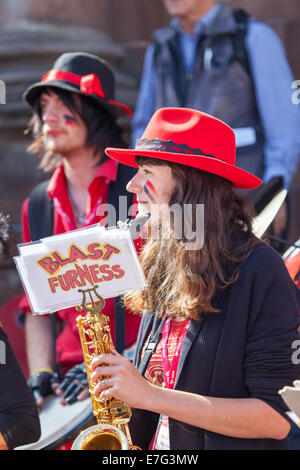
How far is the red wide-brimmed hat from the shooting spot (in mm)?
3754

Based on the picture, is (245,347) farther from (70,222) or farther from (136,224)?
(70,222)

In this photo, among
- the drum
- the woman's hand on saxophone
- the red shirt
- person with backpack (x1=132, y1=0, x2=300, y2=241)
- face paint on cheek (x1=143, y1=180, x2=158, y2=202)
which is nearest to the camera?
the woman's hand on saxophone

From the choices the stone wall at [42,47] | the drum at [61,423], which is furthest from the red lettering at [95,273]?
the stone wall at [42,47]

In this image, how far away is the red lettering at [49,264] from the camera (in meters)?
A: 2.16

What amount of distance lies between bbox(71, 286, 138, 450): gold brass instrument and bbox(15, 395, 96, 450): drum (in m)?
0.75

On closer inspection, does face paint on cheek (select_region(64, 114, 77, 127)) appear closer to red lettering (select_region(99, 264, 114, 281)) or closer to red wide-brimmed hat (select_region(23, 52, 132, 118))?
red wide-brimmed hat (select_region(23, 52, 132, 118))

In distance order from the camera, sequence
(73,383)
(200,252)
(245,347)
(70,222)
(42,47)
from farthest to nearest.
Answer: (42,47), (70,222), (73,383), (200,252), (245,347)

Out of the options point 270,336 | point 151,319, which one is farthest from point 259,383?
point 151,319

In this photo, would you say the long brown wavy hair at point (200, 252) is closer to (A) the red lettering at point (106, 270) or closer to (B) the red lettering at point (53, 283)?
(A) the red lettering at point (106, 270)

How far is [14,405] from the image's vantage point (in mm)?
2490

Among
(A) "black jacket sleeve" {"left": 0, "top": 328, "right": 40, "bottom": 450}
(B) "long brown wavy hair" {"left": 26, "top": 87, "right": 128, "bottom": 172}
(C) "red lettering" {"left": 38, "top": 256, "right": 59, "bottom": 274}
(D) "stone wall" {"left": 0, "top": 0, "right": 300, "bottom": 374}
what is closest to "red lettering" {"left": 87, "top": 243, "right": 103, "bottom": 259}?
(C) "red lettering" {"left": 38, "top": 256, "right": 59, "bottom": 274}

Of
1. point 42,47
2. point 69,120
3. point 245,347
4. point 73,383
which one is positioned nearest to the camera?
point 245,347

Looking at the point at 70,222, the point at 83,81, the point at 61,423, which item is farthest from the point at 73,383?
the point at 83,81

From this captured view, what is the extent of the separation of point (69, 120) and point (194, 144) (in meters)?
1.51
